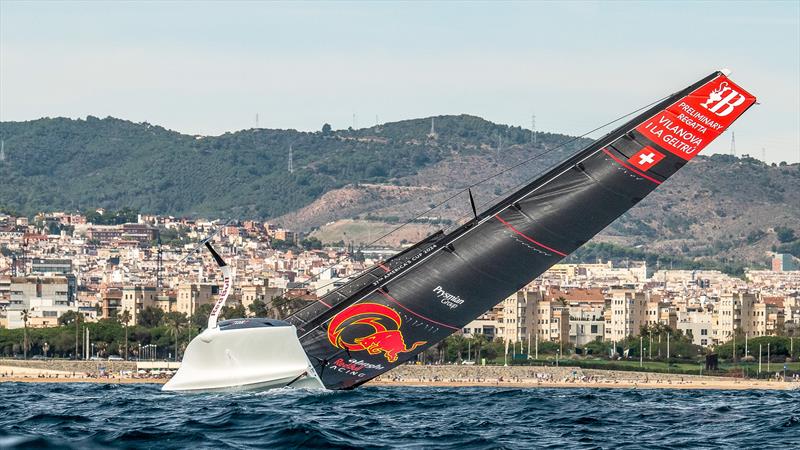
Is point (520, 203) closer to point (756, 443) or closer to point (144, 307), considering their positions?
point (756, 443)

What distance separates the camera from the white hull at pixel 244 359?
853 inches

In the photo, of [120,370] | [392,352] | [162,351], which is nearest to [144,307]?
[162,351]

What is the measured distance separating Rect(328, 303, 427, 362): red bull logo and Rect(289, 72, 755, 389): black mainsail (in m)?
0.01

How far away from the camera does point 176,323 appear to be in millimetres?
108125

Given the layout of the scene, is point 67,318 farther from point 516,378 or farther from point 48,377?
point 516,378

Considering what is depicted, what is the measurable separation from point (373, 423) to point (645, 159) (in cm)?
713

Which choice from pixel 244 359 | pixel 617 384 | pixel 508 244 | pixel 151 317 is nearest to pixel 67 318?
pixel 151 317

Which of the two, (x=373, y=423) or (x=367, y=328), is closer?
(x=373, y=423)

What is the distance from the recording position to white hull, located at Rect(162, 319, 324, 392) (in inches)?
853

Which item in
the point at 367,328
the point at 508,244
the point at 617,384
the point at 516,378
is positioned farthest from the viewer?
the point at 516,378

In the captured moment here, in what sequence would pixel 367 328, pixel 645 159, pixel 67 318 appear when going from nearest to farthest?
pixel 367 328 < pixel 645 159 < pixel 67 318

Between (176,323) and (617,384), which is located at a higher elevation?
(176,323)

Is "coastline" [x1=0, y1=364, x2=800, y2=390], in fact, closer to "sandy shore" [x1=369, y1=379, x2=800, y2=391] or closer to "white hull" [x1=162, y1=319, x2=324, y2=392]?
"sandy shore" [x1=369, y1=379, x2=800, y2=391]

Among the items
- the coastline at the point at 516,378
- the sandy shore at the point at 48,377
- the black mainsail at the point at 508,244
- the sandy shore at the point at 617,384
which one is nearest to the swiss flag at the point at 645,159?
the black mainsail at the point at 508,244
